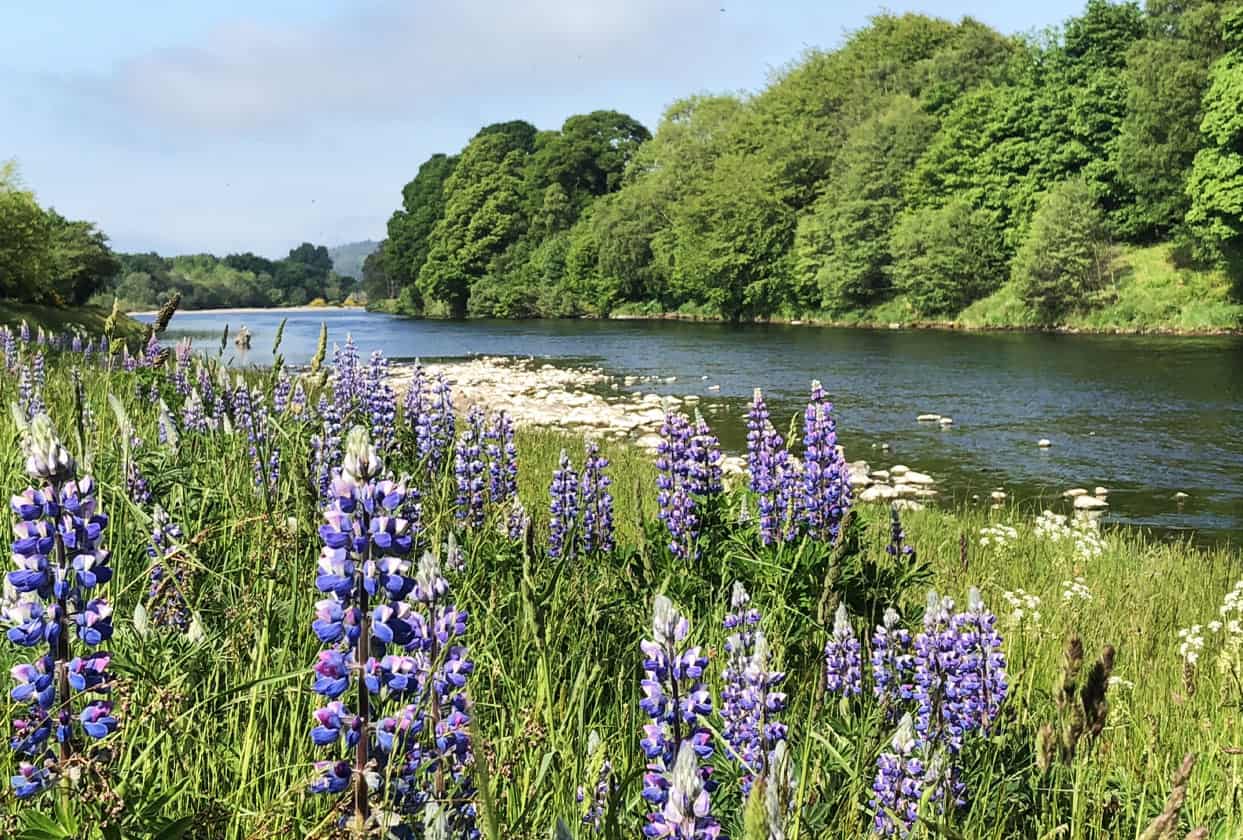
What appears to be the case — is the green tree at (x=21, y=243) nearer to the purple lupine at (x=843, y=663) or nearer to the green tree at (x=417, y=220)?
the purple lupine at (x=843, y=663)

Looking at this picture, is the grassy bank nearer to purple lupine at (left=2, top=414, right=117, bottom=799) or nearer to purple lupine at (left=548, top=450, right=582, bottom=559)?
purple lupine at (left=548, top=450, right=582, bottom=559)

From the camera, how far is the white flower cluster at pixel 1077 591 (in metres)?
5.99

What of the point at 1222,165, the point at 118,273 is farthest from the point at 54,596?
the point at 118,273

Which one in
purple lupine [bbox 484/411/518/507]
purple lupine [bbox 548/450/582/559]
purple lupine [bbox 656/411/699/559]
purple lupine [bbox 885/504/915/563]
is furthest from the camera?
purple lupine [bbox 484/411/518/507]

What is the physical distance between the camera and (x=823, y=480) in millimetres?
4469

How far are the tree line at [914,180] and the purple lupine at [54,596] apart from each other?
38.9 meters

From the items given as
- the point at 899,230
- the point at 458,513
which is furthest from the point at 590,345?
the point at 458,513

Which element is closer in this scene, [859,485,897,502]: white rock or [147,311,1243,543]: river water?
[859,485,897,502]: white rock

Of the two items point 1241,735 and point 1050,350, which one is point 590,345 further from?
point 1241,735

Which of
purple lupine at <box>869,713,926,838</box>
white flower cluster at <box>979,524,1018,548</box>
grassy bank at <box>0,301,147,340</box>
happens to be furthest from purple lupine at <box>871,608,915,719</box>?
grassy bank at <box>0,301,147,340</box>

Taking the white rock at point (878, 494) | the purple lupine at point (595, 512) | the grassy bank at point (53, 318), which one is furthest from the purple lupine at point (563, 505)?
the grassy bank at point (53, 318)

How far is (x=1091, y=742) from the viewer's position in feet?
6.26

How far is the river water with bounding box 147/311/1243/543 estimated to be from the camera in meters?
12.1

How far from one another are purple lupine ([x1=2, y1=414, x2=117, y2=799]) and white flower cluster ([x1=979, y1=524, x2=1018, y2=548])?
7140 millimetres
